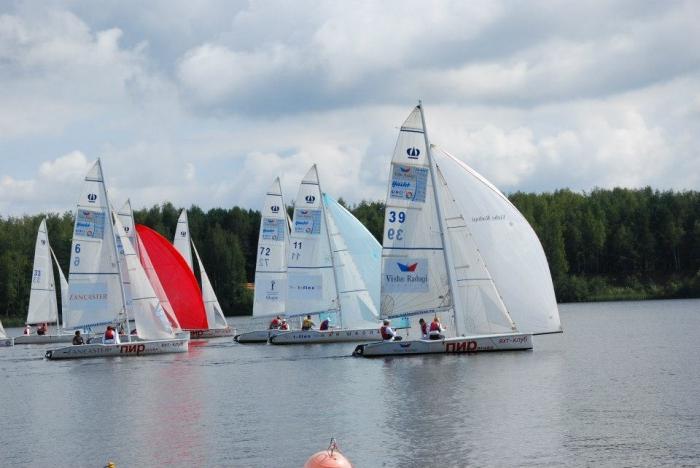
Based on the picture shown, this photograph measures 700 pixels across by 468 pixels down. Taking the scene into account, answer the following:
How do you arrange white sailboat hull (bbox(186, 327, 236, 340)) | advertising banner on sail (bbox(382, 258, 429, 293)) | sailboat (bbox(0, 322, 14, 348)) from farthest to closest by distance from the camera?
1. sailboat (bbox(0, 322, 14, 348))
2. white sailboat hull (bbox(186, 327, 236, 340))
3. advertising banner on sail (bbox(382, 258, 429, 293))

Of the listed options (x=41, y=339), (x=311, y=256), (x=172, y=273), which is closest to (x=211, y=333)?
(x=172, y=273)

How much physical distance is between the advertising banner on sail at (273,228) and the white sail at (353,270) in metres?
5.16

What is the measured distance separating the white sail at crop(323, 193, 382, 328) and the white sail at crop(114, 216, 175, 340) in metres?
8.51

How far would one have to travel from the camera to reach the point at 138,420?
27234 millimetres

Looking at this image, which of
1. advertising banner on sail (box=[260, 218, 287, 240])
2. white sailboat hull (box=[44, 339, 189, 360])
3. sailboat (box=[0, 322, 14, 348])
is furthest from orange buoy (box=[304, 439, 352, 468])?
sailboat (box=[0, 322, 14, 348])

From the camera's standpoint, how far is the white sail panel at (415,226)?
38.5 meters

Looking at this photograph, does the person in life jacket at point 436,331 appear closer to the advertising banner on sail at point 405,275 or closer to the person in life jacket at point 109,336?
the advertising banner on sail at point 405,275

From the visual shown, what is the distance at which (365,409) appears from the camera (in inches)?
1077

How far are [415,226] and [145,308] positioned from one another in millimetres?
12398

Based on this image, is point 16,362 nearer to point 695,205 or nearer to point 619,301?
point 619,301

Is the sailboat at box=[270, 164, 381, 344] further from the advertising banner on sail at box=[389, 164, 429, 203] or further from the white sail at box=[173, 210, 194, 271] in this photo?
the white sail at box=[173, 210, 194, 271]

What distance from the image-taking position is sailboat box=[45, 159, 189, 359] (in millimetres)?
44312

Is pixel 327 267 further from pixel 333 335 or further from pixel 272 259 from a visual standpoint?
pixel 272 259

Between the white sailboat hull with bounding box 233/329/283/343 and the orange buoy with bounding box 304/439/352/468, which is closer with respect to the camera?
the orange buoy with bounding box 304/439/352/468
